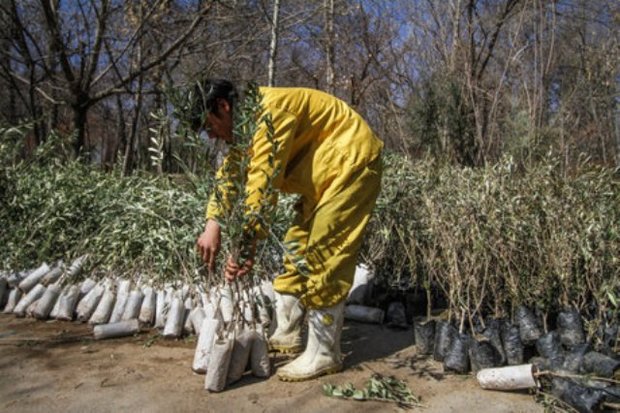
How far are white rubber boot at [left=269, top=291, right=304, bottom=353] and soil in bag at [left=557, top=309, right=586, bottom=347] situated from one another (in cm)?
143

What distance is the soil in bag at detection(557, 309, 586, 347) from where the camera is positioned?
2906 mm

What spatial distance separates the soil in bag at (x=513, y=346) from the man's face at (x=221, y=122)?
1.77 meters

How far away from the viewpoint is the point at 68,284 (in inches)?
154

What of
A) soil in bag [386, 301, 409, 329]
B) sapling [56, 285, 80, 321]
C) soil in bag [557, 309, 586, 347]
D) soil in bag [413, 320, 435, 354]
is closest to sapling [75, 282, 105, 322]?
sapling [56, 285, 80, 321]

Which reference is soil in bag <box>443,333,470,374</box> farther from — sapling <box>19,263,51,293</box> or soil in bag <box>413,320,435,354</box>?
sapling <box>19,263,51,293</box>

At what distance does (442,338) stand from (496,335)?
0.30 m

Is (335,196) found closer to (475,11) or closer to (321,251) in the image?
(321,251)

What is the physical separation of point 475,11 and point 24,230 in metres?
9.30

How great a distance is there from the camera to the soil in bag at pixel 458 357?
9.15 ft

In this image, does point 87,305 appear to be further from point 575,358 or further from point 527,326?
point 575,358

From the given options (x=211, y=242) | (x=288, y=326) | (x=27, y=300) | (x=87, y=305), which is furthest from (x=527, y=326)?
(x=27, y=300)

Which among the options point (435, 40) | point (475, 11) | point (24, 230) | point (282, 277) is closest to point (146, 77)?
point (435, 40)

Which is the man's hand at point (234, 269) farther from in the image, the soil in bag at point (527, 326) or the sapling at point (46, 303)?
the sapling at point (46, 303)

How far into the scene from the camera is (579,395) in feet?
7.52
